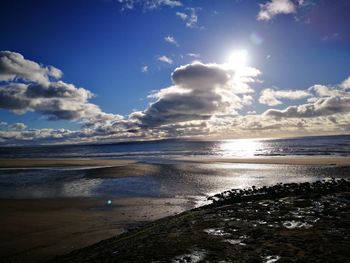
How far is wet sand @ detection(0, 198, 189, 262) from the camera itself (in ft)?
37.1

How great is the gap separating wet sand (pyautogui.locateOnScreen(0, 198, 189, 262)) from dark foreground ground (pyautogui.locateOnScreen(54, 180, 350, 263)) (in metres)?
1.98

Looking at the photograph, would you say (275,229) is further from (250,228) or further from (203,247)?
(203,247)

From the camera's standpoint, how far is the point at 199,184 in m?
25.9

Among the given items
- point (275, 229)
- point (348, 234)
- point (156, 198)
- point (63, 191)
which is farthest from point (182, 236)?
point (63, 191)

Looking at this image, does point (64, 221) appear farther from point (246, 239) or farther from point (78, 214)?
point (246, 239)

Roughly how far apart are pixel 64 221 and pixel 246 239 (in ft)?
34.1

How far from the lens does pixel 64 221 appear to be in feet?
50.2

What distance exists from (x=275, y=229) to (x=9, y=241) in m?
10.7

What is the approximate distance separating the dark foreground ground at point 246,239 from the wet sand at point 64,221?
198cm

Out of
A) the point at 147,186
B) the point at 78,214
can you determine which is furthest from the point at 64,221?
the point at 147,186

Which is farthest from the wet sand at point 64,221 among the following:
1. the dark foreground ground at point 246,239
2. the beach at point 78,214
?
the dark foreground ground at point 246,239

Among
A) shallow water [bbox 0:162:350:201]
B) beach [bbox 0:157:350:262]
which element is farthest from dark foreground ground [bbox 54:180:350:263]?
shallow water [bbox 0:162:350:201]

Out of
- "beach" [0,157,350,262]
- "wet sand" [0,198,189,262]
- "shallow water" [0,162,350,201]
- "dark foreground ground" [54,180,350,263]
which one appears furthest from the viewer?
"shallow water" [0,162,350,201]

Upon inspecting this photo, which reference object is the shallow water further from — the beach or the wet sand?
the wet sand
